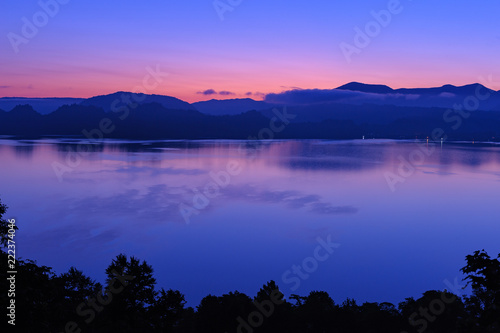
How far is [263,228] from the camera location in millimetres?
42406

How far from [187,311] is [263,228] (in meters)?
23.2

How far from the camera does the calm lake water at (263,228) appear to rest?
32.5m

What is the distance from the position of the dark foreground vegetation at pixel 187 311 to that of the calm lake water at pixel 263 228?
11.7 metres

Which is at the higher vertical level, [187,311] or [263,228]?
[187,311]

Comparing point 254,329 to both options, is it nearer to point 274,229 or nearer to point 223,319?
point 223,319

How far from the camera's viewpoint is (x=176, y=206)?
50719 millimetres

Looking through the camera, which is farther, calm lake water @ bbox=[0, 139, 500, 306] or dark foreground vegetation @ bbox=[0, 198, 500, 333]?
calm lake water @ bbox=[0, 139, 500, 306]

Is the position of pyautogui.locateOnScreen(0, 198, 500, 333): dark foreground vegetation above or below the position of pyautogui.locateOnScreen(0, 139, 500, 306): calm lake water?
above

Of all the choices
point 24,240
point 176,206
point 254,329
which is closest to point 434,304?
point 254,329

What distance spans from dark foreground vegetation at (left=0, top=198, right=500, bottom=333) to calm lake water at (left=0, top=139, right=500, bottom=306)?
11.7m

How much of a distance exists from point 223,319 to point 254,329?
54.5 inches

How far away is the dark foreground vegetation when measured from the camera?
25.5ft

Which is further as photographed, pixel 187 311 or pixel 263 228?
pixel 263 228

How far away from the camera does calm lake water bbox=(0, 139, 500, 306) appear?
32469 millimetres
